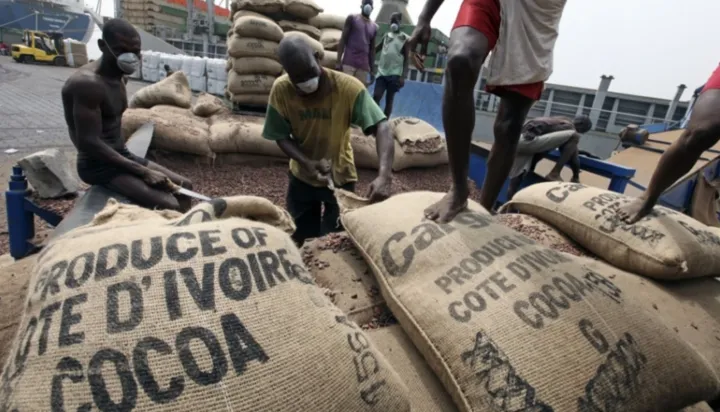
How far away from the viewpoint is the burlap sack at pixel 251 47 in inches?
214

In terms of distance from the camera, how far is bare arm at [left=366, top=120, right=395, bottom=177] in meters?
2.15

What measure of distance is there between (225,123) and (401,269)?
4223 millimetres

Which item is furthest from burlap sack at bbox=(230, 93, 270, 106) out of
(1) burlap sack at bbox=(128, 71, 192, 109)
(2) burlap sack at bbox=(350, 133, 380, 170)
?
(2) burlap sack at bbox=(350, 133, 380, 170)

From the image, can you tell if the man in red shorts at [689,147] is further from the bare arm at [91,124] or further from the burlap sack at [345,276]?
the bare arm at [91,124]

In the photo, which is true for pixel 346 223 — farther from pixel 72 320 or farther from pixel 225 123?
pixel 225 123

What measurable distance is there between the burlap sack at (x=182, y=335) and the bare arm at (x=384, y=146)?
117 cm

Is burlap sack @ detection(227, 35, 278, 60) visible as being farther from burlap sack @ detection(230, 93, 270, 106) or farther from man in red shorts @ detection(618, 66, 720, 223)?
man in red shorts @ detection(618, 66, 720, 223)

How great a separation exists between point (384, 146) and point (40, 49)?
2413 cm

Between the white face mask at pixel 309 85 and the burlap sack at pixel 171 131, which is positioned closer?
the white face mask at pixel 309 85

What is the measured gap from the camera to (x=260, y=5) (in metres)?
5.68

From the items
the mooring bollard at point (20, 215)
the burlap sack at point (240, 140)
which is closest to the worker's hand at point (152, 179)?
the mooring bollard at point (20, 215)

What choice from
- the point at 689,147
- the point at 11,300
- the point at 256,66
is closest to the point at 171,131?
the point at 256,66

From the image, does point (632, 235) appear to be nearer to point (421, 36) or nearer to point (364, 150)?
point (421, 36)

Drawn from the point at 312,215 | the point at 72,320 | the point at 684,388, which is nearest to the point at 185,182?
the point at 312,215
